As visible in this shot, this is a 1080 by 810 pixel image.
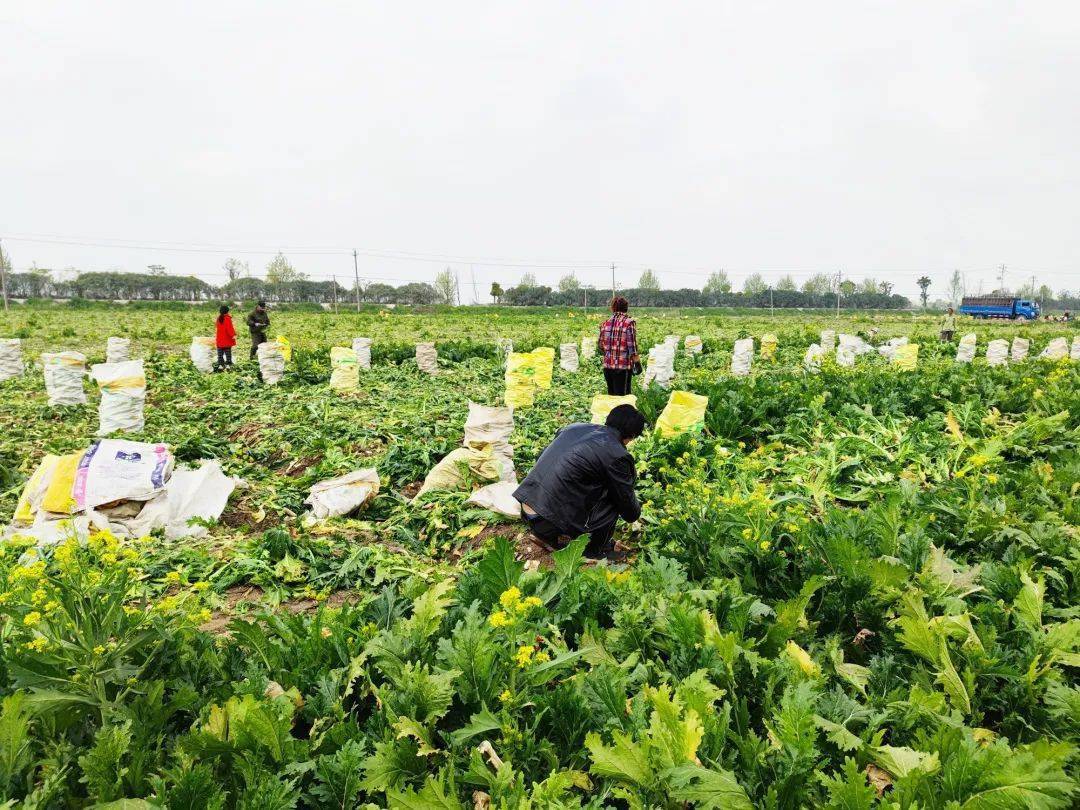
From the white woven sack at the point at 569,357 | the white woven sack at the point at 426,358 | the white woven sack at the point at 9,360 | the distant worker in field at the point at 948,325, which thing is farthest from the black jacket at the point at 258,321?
the distant worker in field at the point at 948,325

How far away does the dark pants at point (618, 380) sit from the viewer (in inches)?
381

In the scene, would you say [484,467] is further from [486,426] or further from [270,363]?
[270,363]

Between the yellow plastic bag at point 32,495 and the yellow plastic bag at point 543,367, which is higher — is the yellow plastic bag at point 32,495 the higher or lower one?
the lower one

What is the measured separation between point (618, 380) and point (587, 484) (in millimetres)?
4998

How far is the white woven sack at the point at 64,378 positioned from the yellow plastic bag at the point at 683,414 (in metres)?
8.67

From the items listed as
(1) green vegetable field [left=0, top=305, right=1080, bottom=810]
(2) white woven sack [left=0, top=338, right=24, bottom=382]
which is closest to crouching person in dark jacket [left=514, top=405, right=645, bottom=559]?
(1) green vegetable field [left=0, top=305, right=1080, bottom=810]

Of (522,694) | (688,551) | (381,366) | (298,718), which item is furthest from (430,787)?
(381,366)

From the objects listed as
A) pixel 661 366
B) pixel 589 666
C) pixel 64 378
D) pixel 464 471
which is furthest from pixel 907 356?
pixel 64 378

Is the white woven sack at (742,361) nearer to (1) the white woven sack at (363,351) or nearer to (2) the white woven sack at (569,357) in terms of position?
(2) the white woven sack at (569,357)

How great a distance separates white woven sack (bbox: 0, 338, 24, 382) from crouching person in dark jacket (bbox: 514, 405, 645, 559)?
1220 cm

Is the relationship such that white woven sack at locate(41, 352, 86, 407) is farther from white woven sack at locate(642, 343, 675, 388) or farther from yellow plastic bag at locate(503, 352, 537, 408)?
white woven sack at locate(642, 343, 675, 388)

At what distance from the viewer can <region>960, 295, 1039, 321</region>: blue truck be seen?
173 ft

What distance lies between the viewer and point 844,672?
2.51 metres

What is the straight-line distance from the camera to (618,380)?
384 inches
